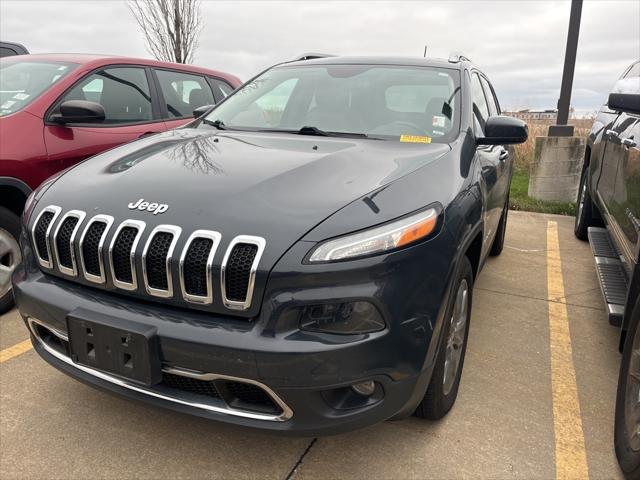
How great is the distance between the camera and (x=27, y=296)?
210 cm

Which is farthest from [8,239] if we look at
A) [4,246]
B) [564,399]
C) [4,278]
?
[564,399]

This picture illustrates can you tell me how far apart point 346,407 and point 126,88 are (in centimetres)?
362

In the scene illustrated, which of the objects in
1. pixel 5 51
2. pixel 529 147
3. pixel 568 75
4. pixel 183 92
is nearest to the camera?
pixel 183 92

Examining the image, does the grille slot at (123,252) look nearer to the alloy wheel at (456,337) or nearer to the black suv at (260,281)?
the black suv at (260,281)

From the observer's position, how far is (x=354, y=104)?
3.01 m

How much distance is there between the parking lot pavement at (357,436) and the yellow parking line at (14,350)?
1.1 inches

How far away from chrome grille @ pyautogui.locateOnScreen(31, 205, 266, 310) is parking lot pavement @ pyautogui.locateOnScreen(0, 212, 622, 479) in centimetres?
48

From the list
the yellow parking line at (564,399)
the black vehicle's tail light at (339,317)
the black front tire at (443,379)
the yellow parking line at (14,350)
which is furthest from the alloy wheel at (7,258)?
the yellow parking line at (564,399)

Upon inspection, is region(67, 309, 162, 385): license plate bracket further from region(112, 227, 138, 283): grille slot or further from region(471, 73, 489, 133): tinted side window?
region(471, 73, 489, 133): tinted side window

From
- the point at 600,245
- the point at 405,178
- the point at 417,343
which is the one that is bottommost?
the point at 600,245

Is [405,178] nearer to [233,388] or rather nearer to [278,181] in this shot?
[278,181]

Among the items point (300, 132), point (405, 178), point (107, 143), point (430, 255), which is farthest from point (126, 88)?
point (430, 255)

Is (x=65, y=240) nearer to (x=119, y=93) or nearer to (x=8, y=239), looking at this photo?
(x=8, y=239)

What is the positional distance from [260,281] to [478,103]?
228 centimetres
